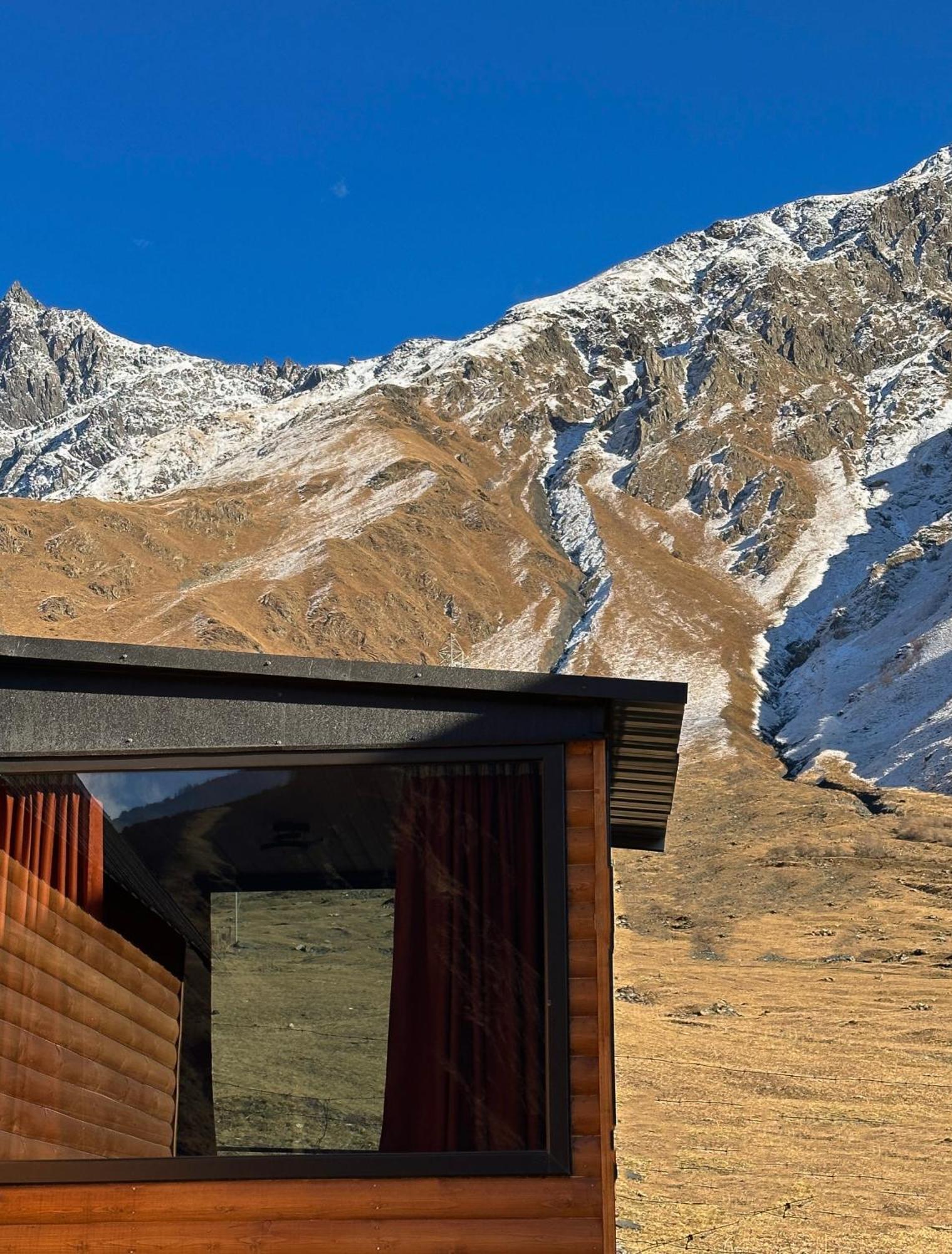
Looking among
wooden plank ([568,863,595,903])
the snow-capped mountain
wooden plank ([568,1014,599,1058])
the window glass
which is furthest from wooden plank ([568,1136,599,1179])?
the snow-capped mountain

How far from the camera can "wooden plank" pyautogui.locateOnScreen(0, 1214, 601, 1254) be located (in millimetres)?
6293

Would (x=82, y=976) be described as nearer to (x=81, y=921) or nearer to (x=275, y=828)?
(x=81, y=921)

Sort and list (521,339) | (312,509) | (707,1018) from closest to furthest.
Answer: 1. (707,1018)
2. (312,509)
3. (521,339)

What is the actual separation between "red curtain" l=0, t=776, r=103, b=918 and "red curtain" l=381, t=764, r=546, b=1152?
5.09ft

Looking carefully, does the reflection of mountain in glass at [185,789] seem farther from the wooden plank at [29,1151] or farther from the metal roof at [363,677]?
the wooden plank at [29,1151]

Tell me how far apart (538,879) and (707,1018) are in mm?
18233

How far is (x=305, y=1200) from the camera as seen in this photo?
6406mm

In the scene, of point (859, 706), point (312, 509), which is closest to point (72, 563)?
point (312, 509)

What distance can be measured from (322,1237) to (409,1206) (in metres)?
0.41

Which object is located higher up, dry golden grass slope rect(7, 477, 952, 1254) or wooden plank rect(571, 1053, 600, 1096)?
dry golden grass slope rect(7, 477, 952, 1254)

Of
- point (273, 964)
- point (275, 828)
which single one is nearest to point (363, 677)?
point (275, 828)

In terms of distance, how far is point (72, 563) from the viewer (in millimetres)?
102500

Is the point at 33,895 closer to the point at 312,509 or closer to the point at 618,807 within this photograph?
the point at 618,807

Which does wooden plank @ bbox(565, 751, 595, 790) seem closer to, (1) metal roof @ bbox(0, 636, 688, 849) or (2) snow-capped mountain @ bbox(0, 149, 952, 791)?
(1) metal roof @ bbox(0, 636, 688, 849)
